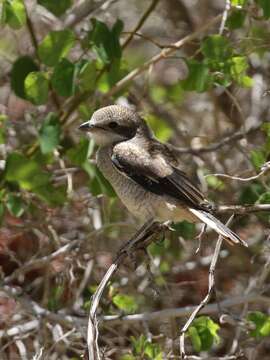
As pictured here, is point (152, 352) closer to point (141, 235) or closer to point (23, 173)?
point (141, 235)

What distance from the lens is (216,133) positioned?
19.3 feet

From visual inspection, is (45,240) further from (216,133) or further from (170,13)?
(170,13)

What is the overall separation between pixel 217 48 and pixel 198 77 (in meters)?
0.18

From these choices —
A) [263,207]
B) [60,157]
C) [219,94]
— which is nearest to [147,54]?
[219,94]

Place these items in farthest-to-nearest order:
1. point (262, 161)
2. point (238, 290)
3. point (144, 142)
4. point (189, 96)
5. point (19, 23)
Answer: point (189, 96)
point (238, 290)
point (144, 142)
point (19, 23)
point (262, 161)

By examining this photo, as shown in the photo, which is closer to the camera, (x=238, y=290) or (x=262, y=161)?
(x=262, y=161)

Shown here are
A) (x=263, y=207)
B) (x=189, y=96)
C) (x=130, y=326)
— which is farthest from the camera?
(x=189, y=96)

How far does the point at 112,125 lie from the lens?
13.9 ft

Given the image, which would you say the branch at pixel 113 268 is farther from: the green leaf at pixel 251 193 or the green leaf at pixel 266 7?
the green leaf at pixel 266 7

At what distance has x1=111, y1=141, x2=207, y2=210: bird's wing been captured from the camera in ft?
12.5

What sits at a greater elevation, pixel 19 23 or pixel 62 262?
pixel 19 23

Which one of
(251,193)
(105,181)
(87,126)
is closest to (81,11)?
(87,126)

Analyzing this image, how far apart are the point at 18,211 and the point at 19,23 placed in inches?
38.5

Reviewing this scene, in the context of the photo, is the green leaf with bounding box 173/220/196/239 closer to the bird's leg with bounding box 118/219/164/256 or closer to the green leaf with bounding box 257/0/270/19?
the bird's leg with bounding box 118/219/164/256
